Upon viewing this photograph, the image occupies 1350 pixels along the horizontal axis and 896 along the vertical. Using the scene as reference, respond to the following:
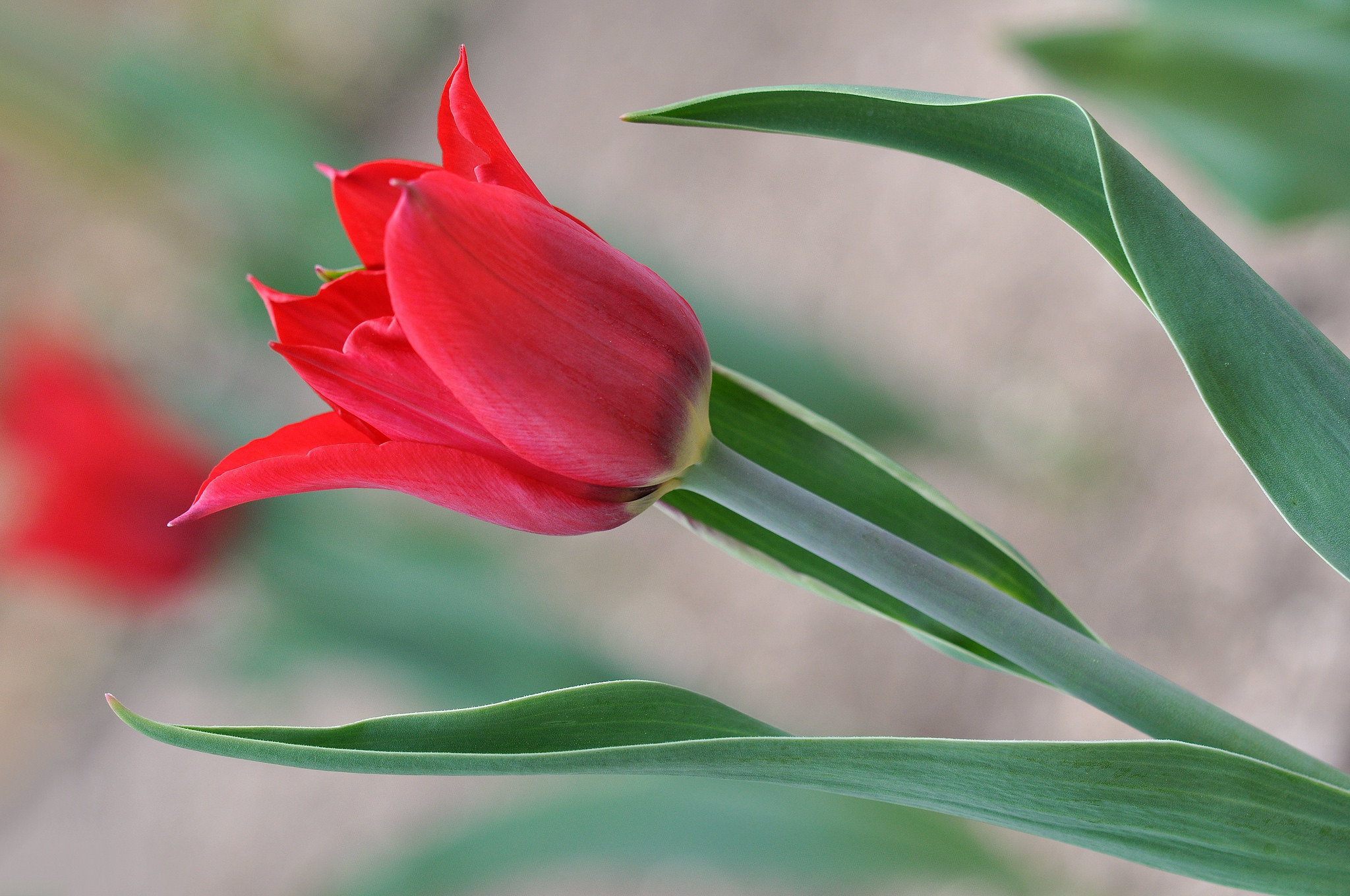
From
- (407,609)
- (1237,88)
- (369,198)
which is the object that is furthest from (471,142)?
(407,609)

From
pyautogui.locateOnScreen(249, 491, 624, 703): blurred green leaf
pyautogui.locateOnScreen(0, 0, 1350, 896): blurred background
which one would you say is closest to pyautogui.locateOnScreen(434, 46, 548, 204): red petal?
pyautogui.locateOnScreen(0, 0, 1350, 896): blurred background

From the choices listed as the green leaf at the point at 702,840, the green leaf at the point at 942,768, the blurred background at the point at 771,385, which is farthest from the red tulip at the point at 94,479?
the green leaf at the point at 942,768

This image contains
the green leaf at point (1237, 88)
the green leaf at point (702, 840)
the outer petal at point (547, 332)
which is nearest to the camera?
the outer petal at point (547, 332)

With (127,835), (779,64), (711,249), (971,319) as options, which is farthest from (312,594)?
(127,835)

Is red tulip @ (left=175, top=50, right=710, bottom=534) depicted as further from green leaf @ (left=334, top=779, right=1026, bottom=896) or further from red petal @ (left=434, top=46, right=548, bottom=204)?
green leaf @ (left=334, top=779, right=1026, bottom=896)

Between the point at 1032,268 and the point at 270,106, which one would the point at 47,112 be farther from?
the point at 1032,268

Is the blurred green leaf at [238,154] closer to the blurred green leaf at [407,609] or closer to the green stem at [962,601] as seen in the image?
the blurred green leaf at [407,609]
